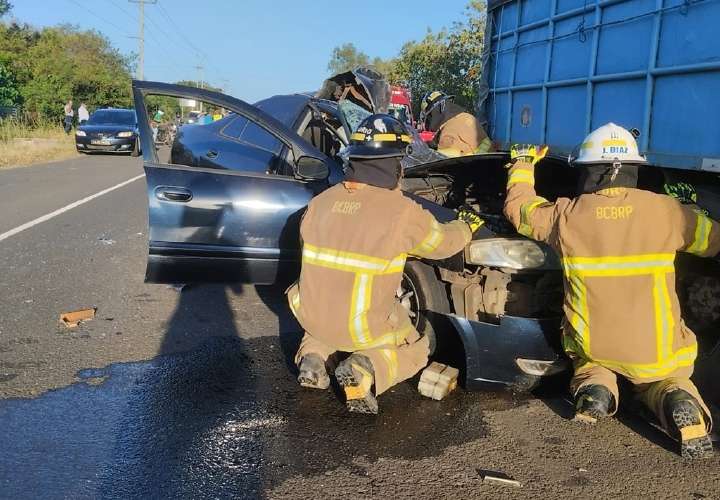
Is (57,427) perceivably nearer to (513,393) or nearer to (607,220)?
(513,393)

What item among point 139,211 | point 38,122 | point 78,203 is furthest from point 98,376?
point 38,122

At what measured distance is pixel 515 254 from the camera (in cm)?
350

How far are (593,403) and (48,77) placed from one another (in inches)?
1347

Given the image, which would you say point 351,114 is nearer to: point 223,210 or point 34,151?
point 223,210

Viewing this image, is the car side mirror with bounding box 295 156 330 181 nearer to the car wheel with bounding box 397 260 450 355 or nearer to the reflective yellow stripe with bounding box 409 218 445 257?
the car wheel with bounding box 397 260 450 355

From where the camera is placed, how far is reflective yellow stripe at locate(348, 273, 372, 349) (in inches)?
129

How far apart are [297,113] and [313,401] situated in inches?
105

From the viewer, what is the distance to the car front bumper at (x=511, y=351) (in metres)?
3.39

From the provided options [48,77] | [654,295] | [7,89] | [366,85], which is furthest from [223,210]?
[48,77]

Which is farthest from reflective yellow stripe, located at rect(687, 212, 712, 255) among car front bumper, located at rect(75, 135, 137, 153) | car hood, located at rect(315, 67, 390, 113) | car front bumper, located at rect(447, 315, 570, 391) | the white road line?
car front bumper, located at rect(75, 135, 137, 153)

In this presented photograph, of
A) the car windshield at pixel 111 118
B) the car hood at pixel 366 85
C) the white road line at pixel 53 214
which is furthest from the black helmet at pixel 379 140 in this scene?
the car windshield at pixel 111 118

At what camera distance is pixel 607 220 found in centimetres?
303

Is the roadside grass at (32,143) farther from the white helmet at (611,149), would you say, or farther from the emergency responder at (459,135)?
the white helmet at (611,149)

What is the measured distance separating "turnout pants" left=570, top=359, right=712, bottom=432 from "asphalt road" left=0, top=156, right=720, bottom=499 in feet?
0.59
